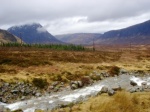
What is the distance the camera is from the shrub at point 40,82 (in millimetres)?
55312

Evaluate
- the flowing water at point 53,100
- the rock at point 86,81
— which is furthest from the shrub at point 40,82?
the rock at point 86,81

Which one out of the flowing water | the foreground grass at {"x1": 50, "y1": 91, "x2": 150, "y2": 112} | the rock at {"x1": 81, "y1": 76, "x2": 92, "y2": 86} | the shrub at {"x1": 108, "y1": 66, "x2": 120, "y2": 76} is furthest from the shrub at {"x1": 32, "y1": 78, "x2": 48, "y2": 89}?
the shrub at {"x1": 108, "y1": 66, "x2": 120, "y2": 76}

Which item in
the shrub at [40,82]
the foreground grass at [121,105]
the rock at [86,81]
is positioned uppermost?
the foreground grass at [121,105]

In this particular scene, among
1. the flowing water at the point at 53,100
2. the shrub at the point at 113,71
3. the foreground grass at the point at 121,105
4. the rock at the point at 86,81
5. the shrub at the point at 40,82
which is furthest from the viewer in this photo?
the shrub at the point at 113,71

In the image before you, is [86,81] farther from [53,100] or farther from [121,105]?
[121,105]

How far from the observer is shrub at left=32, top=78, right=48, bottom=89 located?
55.3m

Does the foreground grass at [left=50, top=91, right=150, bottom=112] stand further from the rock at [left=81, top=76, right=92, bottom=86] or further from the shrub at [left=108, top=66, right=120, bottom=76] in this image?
the shrub at [left=108, top=66, right=120, bottom=76]

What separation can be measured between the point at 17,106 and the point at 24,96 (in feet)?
22.2

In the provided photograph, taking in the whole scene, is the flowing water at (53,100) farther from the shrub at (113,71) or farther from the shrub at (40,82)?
the shrub at (113,71)

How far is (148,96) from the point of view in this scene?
115 feet

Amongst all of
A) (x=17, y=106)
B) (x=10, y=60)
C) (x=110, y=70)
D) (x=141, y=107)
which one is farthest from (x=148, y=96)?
(x=10, y=60)

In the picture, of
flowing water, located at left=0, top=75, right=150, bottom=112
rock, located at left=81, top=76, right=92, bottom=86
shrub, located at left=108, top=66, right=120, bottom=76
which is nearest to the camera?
flowing water, located at left=0, top=75, right=150, bottom=112

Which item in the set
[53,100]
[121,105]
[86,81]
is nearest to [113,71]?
[86,81]

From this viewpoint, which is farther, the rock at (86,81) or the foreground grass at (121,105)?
the rock at (86,81)
